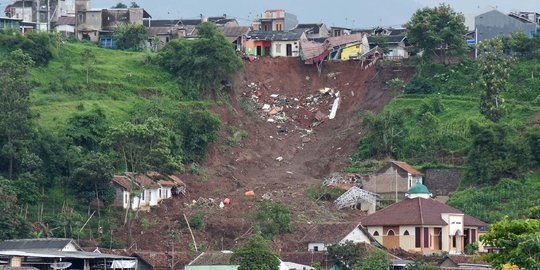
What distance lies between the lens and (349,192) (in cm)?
8131

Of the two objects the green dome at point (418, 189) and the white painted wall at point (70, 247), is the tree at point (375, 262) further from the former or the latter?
the white painted wall at point (70, 247)

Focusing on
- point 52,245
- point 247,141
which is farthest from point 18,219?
point 247,141

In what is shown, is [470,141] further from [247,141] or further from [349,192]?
[247,141]

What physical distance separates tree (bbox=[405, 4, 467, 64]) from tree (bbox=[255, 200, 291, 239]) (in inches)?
967

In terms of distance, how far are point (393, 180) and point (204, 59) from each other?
1566 cm

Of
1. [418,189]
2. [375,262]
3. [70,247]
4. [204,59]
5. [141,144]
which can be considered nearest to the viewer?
[375,262]

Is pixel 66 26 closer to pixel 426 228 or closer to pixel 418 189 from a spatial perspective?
pixel 418 189

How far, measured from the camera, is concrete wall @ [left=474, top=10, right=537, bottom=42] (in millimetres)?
102562

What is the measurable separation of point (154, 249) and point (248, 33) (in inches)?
1420

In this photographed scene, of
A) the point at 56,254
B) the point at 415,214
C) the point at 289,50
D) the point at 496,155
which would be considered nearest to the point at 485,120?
the point at 496,155

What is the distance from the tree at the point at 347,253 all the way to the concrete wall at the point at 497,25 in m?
38.0

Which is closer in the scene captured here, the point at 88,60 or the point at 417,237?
the point at 417,237

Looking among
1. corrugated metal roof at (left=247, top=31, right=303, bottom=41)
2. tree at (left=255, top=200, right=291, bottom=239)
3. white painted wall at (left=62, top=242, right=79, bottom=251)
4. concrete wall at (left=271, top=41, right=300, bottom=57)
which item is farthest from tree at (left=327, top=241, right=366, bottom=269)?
corrugated metal roof at (left=247, top=31, right=303, bottom=41)

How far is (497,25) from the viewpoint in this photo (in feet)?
338
